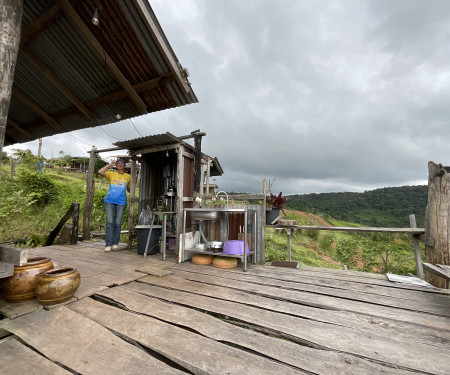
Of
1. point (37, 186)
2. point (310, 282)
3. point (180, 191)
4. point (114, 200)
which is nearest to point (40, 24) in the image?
point (114, 200)

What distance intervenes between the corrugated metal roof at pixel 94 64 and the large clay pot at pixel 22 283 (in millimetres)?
2875

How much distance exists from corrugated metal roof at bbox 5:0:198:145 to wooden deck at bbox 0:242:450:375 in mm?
3073

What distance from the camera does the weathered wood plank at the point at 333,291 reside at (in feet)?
7.20

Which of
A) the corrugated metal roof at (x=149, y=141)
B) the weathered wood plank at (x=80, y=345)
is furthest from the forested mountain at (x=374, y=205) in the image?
the weathered wood plank at (x=80, y=345)

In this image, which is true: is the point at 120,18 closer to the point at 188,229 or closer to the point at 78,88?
the point at 78,88

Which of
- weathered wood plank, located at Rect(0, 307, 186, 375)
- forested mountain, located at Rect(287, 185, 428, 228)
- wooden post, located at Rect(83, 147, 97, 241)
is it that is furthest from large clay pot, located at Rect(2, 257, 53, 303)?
forested mountain, located at Rect(287, 185, 428, 228)

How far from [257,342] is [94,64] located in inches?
171

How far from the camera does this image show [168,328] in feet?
5.65

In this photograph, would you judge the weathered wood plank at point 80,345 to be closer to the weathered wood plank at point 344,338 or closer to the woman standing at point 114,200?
the weathered wood plank at point 344,338

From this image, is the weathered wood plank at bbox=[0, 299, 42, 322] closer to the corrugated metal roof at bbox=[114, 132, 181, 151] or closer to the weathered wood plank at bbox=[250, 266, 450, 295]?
the weathered wood plank at bbox=[250, 266, 450, 295]

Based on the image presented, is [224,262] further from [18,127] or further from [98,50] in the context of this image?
[18,127]

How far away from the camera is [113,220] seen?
15.9ft

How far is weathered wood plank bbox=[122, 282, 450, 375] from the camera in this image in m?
1.38

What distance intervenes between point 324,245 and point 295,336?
480 inches
